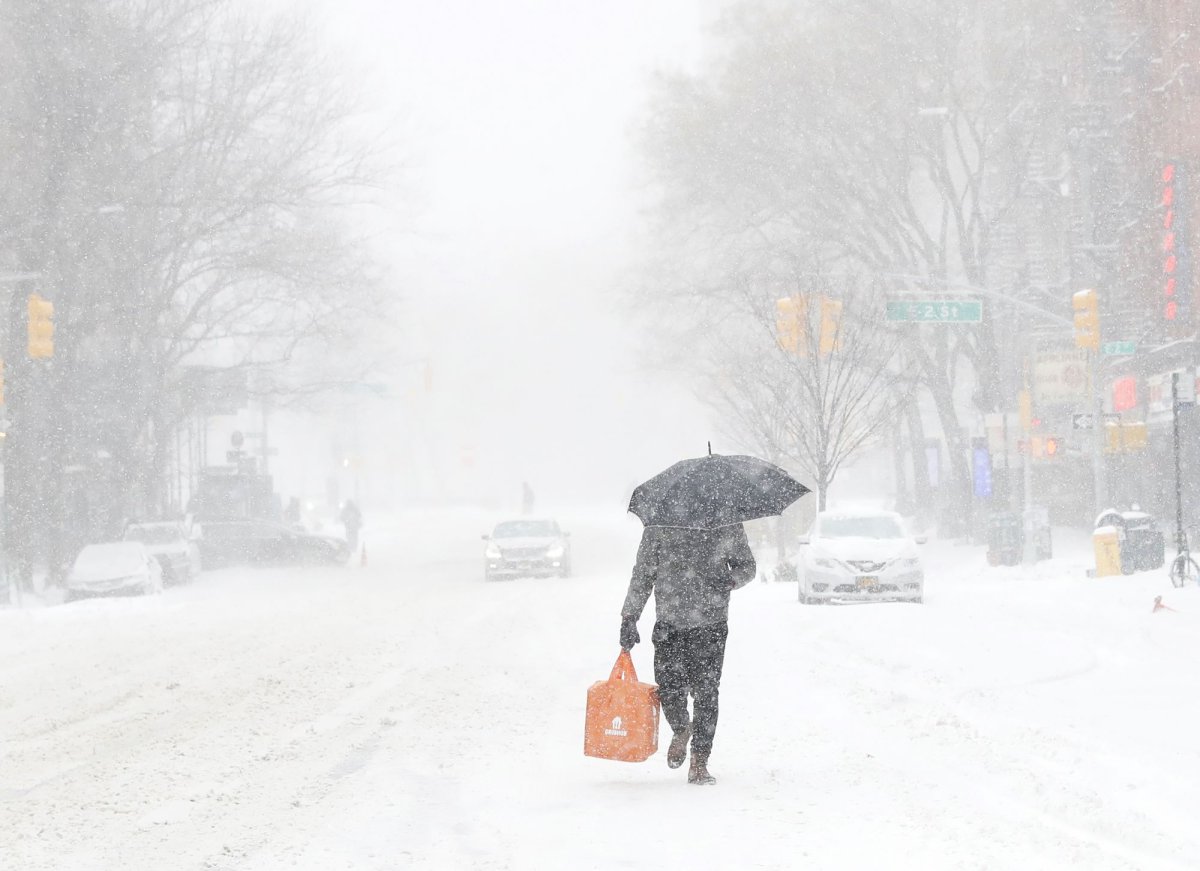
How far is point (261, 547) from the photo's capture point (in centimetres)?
4606

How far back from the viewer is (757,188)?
42594mm

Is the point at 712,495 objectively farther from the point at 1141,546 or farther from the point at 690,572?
the point at 1141,546

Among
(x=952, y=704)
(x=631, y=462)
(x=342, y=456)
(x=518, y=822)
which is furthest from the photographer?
(x=631, y=462)

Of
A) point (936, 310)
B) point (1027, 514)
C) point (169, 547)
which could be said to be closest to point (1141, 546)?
point (936, 310)

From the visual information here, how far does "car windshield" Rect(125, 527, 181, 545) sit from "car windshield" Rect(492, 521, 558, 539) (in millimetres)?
8353

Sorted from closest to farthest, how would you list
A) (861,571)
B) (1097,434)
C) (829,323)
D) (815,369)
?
(861,571)
(829,323)
(1097,434)
(815,369)

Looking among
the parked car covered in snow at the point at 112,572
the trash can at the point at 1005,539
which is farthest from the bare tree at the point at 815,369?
the parked car covered in snow at the point at 112,572

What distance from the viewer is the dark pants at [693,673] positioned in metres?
9.11

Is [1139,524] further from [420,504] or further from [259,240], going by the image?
[420,504]

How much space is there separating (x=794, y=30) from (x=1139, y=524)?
20467 mm

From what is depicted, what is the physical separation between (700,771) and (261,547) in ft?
126

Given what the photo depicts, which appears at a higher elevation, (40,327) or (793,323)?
(793,323)

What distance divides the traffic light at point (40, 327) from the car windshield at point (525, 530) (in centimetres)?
1356

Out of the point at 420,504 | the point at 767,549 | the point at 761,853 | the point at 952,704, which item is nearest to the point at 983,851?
the point at 761,853
